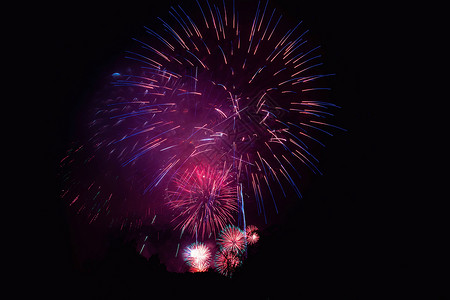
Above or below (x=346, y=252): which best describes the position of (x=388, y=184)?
above

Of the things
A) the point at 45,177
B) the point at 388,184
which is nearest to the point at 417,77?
the point at 388,184

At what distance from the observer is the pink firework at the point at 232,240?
1364 cm

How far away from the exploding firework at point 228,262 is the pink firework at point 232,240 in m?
0.43

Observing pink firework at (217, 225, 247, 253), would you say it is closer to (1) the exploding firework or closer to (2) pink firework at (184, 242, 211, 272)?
(1) the exploding firework

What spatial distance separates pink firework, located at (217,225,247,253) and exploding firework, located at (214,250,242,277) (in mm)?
431

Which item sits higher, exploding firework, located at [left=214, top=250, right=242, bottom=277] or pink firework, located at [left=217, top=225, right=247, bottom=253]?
pink firework, located at [left=217, top=225, right=247, bottom=253]

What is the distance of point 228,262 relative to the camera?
12250 millimetres

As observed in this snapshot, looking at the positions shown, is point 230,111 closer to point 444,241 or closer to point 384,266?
point 384,266

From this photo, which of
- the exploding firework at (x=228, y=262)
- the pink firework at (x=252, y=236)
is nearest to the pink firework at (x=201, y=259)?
the exploding firework at (x=228, y=262)

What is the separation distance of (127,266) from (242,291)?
9988 millimetres

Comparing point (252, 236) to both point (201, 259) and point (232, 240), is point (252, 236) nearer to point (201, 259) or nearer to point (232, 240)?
point (232, 240)

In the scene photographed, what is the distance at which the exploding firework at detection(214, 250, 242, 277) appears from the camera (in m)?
11.4

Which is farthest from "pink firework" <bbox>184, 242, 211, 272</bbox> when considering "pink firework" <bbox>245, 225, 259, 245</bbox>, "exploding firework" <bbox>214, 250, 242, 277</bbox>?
"pink firework" <bbox>245, 225, 259, 245</bbox>

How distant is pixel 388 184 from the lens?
9508 mm
